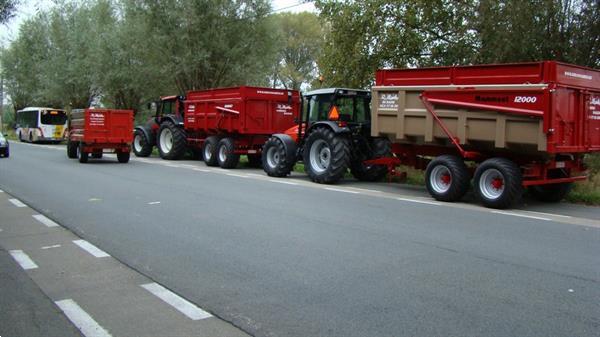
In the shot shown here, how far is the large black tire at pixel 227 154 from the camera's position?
62.4 ft

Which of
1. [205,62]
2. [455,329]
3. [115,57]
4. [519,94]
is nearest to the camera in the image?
[455,329]

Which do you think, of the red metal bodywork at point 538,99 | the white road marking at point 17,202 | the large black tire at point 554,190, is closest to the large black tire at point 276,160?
the red metal bodywork at point 538,99

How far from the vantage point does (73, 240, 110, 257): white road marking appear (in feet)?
22.5

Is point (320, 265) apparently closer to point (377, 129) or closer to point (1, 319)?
point (1, 319)

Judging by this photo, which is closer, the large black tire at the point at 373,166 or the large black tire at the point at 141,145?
the large black tire at the point at 373,166

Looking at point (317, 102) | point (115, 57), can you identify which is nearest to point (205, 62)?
point (115, 57)

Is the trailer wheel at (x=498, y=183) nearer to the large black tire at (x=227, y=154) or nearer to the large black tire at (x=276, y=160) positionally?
the large black tire at (x=276, y=160)

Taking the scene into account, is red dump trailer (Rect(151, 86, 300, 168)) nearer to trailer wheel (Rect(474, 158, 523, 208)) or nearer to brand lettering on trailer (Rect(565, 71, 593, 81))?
trailer wheel (Rect(474, 158, 523, 208))

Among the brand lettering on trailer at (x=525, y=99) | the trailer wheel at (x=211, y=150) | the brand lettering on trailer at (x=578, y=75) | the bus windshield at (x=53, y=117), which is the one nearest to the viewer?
the brand lettering on trailer at (x=525, y=99)

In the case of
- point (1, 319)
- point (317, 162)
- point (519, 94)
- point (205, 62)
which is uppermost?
point (205, 62)

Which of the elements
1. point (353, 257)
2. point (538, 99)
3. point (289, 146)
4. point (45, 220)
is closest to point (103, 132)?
point (289, 146)

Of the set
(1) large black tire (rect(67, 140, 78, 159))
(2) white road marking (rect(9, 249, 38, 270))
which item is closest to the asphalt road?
(2) white road marking (rect(9, 249, 38, 270))

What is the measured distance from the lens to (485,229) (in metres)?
8.30

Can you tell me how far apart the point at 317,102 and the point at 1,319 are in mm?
11099
